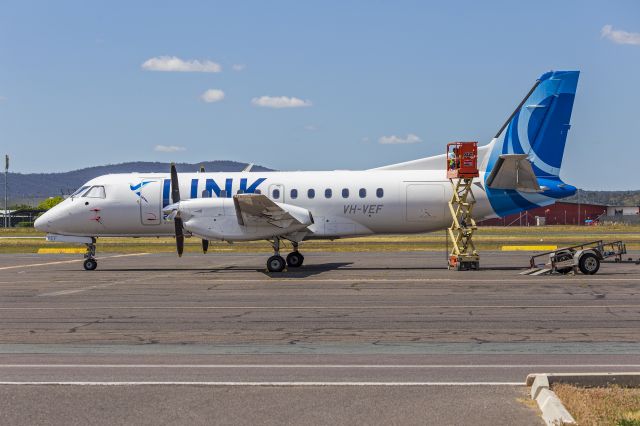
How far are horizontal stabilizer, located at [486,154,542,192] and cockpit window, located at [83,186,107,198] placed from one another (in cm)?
1589

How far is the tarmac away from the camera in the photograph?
8.86 meters

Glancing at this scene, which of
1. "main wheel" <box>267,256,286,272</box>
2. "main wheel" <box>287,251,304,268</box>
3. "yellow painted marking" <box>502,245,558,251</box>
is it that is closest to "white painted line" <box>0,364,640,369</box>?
"main wheel" <box>267,256,286,272</box>

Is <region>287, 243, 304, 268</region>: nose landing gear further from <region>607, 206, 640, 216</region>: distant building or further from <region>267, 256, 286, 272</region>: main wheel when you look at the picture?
<region>607, 206, 640, 216</region>: distant building

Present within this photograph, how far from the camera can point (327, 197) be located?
30.7 metres

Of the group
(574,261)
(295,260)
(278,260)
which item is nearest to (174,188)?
(278,260)

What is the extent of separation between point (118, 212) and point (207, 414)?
24.5m

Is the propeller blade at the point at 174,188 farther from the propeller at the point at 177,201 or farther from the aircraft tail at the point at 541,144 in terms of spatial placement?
the aircraft tail at the point at 541,144

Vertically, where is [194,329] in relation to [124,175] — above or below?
below

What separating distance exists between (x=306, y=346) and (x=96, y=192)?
860 inches

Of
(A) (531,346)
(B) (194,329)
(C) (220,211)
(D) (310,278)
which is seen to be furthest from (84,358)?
(C) (220,211)

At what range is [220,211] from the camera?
95.0 feet

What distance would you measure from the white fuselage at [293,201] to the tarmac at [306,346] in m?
4.69

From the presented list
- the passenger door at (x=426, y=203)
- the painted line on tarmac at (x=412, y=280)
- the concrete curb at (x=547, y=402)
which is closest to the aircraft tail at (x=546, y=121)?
the passenger door at (x=426, y=203)

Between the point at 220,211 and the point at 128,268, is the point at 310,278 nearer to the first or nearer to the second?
the point at 220,211
